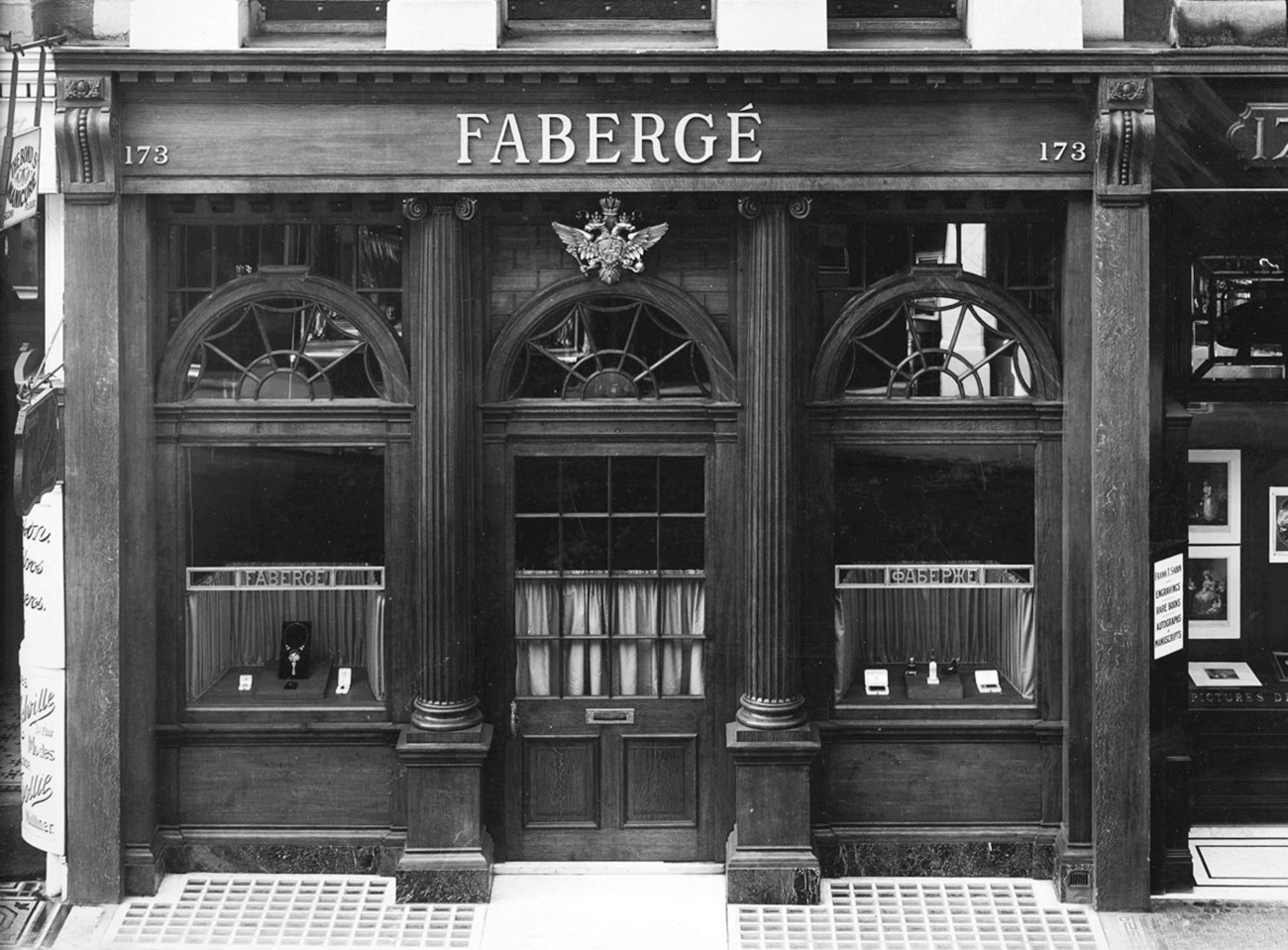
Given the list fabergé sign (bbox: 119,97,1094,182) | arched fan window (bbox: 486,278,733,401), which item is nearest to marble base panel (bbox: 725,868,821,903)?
arched fan window (bbox: 486,278,733,401)

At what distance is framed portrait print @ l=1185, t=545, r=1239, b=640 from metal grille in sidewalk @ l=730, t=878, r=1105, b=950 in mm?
2200

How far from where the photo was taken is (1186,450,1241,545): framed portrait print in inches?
356

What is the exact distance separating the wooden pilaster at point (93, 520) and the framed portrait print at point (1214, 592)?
712cm

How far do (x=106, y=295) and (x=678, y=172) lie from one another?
11.7 feet

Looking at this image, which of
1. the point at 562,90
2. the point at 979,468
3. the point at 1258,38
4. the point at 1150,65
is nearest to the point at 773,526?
the point at 979,468

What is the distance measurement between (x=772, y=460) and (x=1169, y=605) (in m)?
2.67

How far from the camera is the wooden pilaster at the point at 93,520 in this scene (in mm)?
8047

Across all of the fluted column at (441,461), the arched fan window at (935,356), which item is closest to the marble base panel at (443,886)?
the fluted column at (441,461)

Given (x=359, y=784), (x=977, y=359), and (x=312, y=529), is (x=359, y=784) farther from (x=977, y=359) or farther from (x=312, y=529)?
(x=977, y=359)

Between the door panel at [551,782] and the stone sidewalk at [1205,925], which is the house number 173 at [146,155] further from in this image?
the stone sidewalk at [1205,925]

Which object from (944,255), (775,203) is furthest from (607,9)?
(944,255)

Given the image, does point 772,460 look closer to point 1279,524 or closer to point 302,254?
point 302,254

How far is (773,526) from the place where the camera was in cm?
826

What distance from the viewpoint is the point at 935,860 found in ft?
28.1
